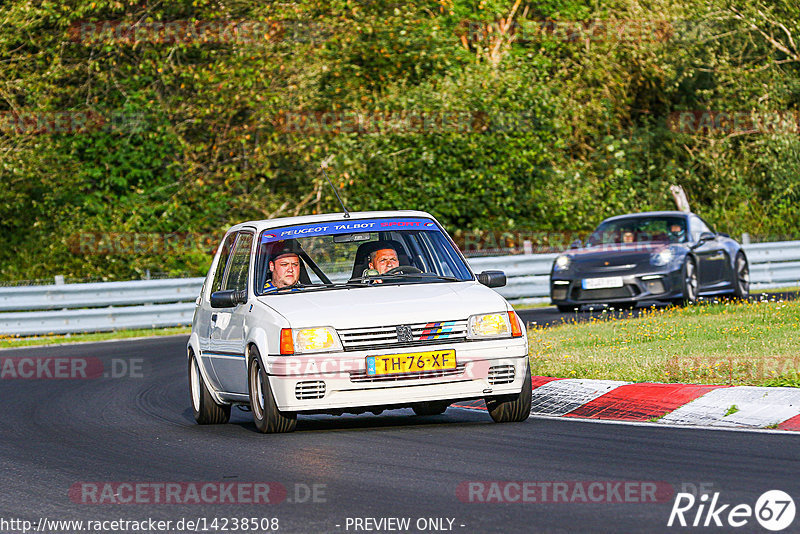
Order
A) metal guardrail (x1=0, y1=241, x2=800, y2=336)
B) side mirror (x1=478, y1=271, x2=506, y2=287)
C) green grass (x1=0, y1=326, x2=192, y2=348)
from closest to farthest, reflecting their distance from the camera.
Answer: side mirror (x1=478, y1=271, x2=506, y2=287) → green grass (x1=0, y1=326, x2=192, y2=348) → metal guardrail (x1=0, y1=241, x2=800, y2=336)

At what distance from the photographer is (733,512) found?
19.8 feet

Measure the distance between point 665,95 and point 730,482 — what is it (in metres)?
30.6

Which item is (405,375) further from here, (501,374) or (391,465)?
(391,465)

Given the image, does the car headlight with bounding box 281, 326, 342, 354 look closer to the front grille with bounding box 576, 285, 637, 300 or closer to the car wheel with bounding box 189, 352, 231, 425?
the car wheel with bounding box 189, 352, 231, 425

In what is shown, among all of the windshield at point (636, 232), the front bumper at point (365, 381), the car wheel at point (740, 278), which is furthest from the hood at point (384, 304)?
the car wheel at point (740, 278)

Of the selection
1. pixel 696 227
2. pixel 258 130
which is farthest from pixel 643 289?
pixel 258 130

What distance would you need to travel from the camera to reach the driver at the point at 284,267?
10312 millimetres

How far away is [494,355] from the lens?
9.17 metres

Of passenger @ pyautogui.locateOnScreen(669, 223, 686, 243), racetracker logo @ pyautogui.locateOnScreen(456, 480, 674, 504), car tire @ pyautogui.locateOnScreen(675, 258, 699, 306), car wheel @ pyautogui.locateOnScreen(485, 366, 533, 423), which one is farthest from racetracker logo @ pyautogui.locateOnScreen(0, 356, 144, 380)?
racetracker logo @ pyautogui.locateOnScreen(456, 480, 674, 504)

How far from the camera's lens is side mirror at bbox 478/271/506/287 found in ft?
33.3

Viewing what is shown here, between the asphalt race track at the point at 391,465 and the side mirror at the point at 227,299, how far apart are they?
3.06 ft

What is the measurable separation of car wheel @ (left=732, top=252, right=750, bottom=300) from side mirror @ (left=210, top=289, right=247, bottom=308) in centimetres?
1246

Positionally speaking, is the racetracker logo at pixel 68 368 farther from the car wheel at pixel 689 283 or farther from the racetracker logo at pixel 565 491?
the racetracker logo at pixel 565 491

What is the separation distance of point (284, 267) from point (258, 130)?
63.1 feet
